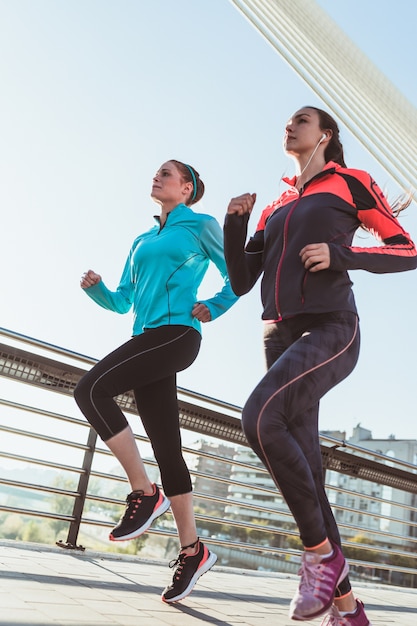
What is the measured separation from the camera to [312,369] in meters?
1.87

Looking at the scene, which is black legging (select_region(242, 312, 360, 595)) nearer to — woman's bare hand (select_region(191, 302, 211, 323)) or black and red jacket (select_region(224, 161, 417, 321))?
black and red jacket (select_region(224, 161, 417, 321))

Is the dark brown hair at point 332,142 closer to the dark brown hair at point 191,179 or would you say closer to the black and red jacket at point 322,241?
the black and red jacket at point 322,241

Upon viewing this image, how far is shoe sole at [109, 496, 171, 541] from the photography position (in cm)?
233

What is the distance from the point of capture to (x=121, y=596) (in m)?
2.54

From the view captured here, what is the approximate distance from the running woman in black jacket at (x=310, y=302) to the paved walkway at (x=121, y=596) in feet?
2.02

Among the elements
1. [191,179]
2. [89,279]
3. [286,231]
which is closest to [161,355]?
[89,279]

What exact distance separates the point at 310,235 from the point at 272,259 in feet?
0.52

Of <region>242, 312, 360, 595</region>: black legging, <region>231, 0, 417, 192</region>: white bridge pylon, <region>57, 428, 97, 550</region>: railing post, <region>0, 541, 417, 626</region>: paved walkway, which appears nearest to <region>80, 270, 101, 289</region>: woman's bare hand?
<region>242, 312, 360, 595</region>: black legging

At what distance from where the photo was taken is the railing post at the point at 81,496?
→ 3.77 metres

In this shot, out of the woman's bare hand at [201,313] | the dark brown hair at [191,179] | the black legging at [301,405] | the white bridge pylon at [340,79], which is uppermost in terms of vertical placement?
the white bridge pylon at [340,79]

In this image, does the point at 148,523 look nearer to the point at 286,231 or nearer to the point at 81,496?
the point at 286,231

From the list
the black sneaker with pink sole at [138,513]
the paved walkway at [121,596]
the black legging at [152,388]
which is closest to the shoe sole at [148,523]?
the black sneaker with pink sole at [138,513]

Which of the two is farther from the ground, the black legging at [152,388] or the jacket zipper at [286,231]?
the jacket zipper at [286,231]

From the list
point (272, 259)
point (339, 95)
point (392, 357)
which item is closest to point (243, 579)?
point (272, 259)
